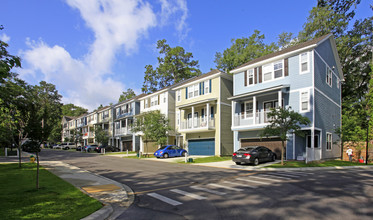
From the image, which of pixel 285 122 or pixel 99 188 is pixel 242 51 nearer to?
pixel 285 122

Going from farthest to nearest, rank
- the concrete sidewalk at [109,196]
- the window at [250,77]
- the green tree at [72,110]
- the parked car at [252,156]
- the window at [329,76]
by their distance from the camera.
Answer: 1. the green tree at [72,110]
2. the window at [250,77]
3. the window at [329,76]
4. the parked car at [252,156]
5. the concrete sidewalk at [109,196]

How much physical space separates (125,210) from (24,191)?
453 centimetres

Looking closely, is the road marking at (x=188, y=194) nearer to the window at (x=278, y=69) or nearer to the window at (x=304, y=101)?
the window at (x=304, y=101)

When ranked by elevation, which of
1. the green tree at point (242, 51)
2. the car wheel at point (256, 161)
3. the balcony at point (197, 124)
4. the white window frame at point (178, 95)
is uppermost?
the green tree at point (242, 51)

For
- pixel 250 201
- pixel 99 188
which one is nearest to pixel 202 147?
pixel 99 188

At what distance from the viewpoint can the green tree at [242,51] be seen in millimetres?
41500

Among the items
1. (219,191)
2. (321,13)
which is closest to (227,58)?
(321,13)

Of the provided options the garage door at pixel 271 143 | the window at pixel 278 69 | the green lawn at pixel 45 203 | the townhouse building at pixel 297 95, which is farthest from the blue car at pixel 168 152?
the green lawn at pixel 45 203

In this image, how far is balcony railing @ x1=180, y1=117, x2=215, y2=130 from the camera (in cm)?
2791

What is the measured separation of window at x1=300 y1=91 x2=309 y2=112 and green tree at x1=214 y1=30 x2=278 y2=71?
21581 mm

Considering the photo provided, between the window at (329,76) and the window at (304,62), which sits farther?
the window at (329,76)

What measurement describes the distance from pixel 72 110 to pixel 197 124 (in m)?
89.0

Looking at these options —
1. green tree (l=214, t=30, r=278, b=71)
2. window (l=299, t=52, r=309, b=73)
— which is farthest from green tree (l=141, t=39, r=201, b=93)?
window (l=299, t=52, r=309, b=73)

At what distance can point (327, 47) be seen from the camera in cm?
2414
